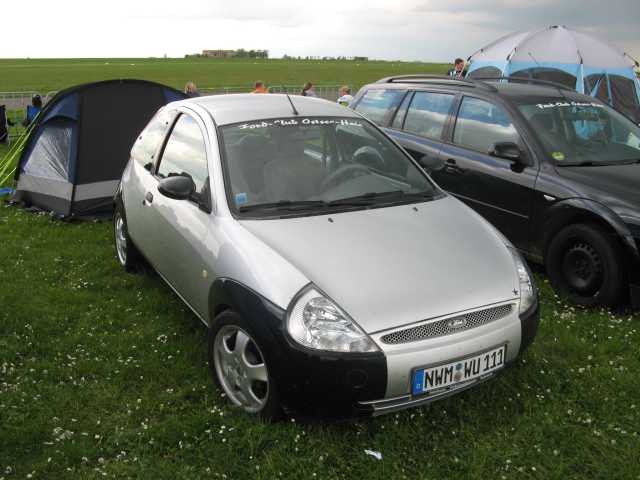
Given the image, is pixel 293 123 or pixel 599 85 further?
pixel 599 85

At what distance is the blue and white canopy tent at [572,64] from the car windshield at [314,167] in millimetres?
10182

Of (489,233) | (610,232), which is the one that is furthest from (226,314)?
(610,232)

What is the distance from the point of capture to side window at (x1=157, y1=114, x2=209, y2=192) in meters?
3.96

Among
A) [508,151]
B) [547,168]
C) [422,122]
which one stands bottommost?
[547,168]

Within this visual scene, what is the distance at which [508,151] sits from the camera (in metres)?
5.21

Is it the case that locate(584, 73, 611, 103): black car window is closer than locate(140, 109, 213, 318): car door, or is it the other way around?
locate(140, 109, 213, 318): car door

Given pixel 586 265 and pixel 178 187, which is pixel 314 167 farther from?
pixel 586 265

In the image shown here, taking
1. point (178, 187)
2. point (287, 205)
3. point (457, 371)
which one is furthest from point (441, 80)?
point (457, 371)

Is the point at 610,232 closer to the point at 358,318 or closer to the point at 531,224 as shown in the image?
the point at 531,224

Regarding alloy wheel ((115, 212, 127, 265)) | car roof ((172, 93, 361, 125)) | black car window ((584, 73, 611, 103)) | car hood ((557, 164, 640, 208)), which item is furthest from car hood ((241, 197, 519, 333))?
black car window ((584, 73, 611, 103))

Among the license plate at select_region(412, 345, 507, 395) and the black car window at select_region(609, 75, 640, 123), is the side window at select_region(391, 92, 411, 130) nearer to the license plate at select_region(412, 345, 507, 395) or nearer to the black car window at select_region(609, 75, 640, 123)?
the license plate at select_region(412, 345, 507, 395)

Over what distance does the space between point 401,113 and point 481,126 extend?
122cm

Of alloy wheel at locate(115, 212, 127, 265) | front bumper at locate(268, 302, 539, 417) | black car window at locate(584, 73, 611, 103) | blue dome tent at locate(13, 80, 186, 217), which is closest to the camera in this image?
front bumper at locate(268, 302, 539, 417)

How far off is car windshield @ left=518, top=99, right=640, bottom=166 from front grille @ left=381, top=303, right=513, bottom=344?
2540mm
